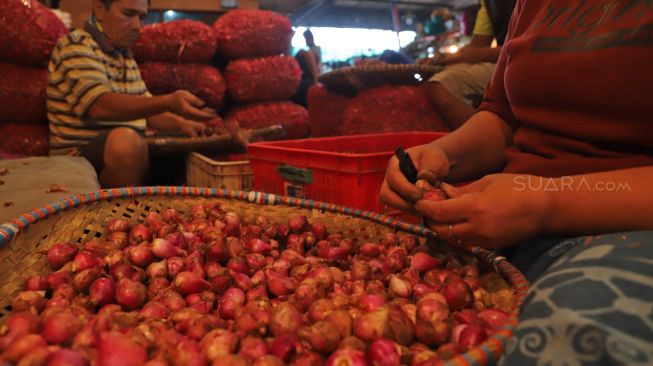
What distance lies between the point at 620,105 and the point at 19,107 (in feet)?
7.45

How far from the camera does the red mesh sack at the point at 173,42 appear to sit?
8.82ft

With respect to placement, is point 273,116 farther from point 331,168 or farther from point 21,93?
point 331,168

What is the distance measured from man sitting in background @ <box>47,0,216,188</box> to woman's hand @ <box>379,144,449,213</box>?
3.89 ft

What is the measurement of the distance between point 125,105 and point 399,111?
1135 mm

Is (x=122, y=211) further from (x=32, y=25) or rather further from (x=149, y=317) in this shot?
(x=32, y=25)

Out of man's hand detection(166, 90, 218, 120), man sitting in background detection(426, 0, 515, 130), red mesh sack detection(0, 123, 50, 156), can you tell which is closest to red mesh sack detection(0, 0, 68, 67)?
red mesh sack detection(0, 123, 50, 156)

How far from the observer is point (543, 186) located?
62cm

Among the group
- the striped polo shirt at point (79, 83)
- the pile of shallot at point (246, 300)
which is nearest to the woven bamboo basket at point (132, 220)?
the pile of shallot at point (246, 300)

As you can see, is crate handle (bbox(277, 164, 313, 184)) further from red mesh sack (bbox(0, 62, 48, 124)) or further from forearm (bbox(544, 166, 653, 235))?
red mesh sack (bbox(0, 62, 48, 124))

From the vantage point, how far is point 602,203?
592 millimetres

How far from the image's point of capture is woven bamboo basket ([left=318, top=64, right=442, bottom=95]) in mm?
2062

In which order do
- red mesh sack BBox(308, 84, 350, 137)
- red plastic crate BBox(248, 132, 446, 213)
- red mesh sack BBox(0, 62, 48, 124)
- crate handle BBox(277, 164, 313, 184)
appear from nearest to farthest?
red plastic crate BBox(248, 132, 446, 213)
crate handle BBox(277, 164, 313, 184)
red mesh sack BBox(0, 62, 48, 124)
red mesh sack BBox(308, 84, 350, 137)

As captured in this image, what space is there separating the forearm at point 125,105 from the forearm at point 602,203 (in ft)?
5.22

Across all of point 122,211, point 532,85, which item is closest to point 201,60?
point 122,211
